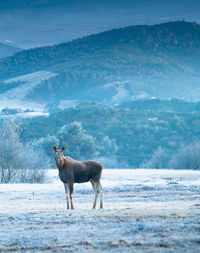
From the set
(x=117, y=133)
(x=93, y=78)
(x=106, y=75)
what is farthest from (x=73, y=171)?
(x=106, y=75)

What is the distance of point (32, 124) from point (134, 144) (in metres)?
22.4

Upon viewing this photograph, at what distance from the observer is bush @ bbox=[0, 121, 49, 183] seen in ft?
122

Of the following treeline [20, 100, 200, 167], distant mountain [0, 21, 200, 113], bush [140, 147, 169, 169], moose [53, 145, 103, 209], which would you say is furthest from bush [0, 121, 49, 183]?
distant mountain [0, 21, 200, 113]

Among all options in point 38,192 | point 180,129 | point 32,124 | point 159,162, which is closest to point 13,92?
point 32,124

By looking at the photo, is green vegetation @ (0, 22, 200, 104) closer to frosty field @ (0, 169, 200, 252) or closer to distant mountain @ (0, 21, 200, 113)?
distant mountain @ (0, 21, 200, 113)

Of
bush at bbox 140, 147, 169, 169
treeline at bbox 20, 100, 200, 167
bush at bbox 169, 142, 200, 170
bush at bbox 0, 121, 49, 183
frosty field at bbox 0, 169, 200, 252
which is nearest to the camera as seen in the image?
frosty field at bbox 0, 169, 200, 252

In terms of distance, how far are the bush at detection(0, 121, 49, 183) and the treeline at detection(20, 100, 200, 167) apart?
1063 inches

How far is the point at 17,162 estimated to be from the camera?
39.3 m

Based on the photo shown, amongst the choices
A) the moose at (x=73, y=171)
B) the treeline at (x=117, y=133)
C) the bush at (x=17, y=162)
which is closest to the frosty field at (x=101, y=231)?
the moose at (x=73, y=171)

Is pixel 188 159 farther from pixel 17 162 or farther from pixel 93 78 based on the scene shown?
pixel 93 78

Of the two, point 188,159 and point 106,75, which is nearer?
point 188,159

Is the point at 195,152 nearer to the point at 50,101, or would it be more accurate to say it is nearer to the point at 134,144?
the point at 134,144

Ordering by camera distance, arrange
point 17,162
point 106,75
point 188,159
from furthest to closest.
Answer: point 106,75
point 188,159
point 17,162

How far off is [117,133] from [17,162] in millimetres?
62216
